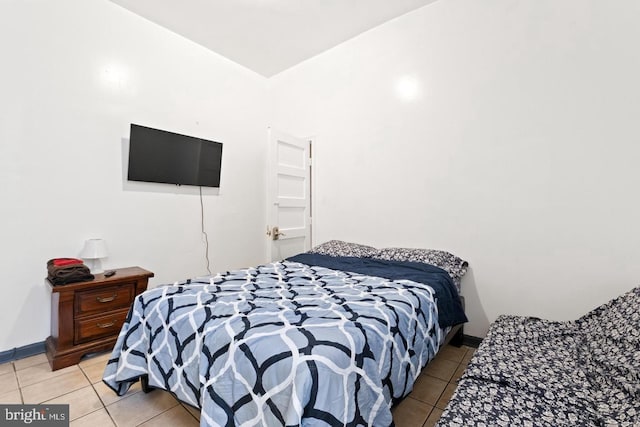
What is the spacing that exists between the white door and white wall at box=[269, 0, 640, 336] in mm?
515

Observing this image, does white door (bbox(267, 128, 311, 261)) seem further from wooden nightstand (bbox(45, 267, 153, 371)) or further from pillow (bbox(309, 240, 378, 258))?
wooden nightstand (bbox(45, 267, 153, 371))

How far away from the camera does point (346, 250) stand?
9.96ft

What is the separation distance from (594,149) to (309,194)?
2.63 m

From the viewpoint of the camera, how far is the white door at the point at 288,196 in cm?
318

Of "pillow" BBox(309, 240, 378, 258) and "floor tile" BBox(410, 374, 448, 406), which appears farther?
"pillow" BBox(309, 240, 378, 258)

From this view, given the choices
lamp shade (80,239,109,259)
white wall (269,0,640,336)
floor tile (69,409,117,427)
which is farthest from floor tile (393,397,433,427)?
lamp shade (80,239,109,259)

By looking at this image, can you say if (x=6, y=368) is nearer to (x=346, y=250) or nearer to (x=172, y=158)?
(x=172, y=158)

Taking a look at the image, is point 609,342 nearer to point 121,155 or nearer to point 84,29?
point 121,155

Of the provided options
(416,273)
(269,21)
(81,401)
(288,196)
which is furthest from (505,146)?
(81,401)

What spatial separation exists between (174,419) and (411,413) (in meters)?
1.33

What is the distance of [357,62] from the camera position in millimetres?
3336

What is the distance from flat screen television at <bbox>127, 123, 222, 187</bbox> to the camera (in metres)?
2.86

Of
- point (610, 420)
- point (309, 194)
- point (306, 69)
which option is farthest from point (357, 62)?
point (610, 420)

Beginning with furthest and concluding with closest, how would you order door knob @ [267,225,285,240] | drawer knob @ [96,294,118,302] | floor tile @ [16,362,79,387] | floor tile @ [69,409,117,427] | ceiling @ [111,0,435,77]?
door knob @ [267,225,285,240], ceiling @ [111,0,435,77], drawer knob @ [96,294,118,302], floor tile @ [16,362,79,387], floor tile @ [69,409,117,427]
